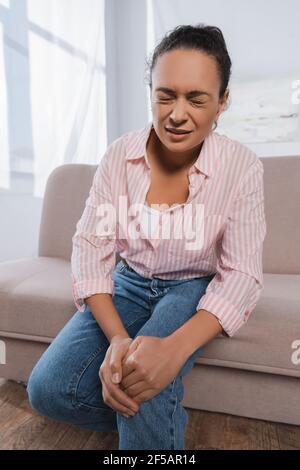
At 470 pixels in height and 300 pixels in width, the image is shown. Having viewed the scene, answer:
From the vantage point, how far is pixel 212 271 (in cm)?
97

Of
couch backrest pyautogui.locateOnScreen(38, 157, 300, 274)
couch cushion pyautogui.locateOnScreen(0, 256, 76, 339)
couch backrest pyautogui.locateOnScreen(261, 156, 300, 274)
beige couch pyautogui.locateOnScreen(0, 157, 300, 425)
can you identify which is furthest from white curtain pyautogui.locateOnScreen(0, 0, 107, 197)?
couch backrest pyautogui.locateOnScreen(261, 156, 300, 274)

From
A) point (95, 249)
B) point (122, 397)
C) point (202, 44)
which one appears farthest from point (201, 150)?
point (122, 397)

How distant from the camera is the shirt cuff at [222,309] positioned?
776 mm

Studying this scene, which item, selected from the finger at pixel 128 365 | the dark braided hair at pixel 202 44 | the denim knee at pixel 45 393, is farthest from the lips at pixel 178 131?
the denim knee at pixel 45 393

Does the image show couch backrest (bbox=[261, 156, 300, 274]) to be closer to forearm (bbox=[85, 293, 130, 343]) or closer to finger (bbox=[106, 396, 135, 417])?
forearm (bbox=[85, 293, 130, 343])

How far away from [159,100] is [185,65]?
8 cm

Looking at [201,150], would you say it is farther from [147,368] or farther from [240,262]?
[147,368]

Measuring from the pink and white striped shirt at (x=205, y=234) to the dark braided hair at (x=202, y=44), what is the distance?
145 mm

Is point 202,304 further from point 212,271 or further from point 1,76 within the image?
point 1,76

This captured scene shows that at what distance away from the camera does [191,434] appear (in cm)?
105

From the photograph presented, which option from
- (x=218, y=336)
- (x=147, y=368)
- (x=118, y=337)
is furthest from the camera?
(x=218, y=336)

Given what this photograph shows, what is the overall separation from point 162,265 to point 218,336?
227 mm

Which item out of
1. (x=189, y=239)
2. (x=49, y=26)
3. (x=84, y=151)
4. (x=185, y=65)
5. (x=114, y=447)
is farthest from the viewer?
(x=84, y=151)
